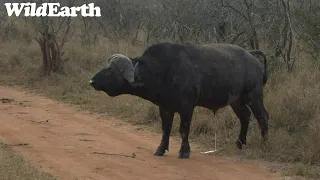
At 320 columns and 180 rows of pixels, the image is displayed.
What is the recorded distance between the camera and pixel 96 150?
749 centimetres

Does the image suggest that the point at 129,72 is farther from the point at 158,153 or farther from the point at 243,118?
the point at 243,118

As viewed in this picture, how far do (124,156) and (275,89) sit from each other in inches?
137

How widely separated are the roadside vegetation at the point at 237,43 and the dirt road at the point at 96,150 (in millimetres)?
511

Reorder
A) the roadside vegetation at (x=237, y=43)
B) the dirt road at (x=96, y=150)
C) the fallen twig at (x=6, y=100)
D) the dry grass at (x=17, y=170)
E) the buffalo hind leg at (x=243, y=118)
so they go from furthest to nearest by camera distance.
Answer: the fallen twig at (x=6, y=100), the buffalo hind leg at (x=243, y=118), the roadside vegetation at (x=237, y=43), the dirt road at (x=96, y=150), the dry grass at (x=17, y=170)

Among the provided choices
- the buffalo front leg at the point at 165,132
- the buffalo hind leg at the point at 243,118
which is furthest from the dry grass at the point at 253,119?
the buffalo front leg at the point at 165,132

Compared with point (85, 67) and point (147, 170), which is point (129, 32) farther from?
point (147, 170)

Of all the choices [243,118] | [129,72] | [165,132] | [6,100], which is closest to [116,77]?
[129,72]

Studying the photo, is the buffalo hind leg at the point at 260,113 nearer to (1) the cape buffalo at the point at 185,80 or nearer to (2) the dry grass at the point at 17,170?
(1) the cape buffalo at the point at 185,80

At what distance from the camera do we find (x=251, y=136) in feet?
26.0

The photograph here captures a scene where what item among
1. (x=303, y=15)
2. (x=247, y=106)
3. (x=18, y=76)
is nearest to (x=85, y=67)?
(x=18, y=76)

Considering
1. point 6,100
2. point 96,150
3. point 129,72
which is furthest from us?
point 6,100

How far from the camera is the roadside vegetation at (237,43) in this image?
7676mm

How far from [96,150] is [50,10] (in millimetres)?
11332

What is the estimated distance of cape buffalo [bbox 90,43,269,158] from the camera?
6969 mm
